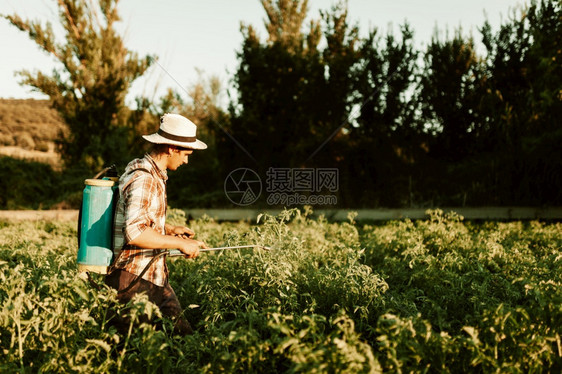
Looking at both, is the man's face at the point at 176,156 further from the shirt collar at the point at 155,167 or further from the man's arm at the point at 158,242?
the man's arm at the point at 158,242

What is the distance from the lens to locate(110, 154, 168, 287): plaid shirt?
10.8 ft

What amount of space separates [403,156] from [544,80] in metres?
4.15

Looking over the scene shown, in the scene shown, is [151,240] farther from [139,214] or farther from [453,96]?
[453,96]

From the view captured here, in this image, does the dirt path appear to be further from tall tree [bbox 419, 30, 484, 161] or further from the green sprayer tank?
tall tree [bbox 419, 30, 484, 161]

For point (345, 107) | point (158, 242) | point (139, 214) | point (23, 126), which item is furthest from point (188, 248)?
point (23, 126)

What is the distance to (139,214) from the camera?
3291mm

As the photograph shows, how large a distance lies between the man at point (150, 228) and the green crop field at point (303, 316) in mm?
164

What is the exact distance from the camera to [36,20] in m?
15.1

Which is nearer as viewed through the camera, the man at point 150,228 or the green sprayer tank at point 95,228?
the man at point 150,228

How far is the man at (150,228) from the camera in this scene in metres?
3.30

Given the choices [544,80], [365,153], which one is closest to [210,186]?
[365,153]

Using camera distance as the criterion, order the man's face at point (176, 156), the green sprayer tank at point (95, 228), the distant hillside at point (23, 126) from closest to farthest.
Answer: the green sprayer tank at point (95, 228)
the man's face at point (176, 156)
the distant hillside at point (23, 126)

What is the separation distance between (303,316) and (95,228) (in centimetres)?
161

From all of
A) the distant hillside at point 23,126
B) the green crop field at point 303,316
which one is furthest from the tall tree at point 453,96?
the distant hillside at point 23,126
